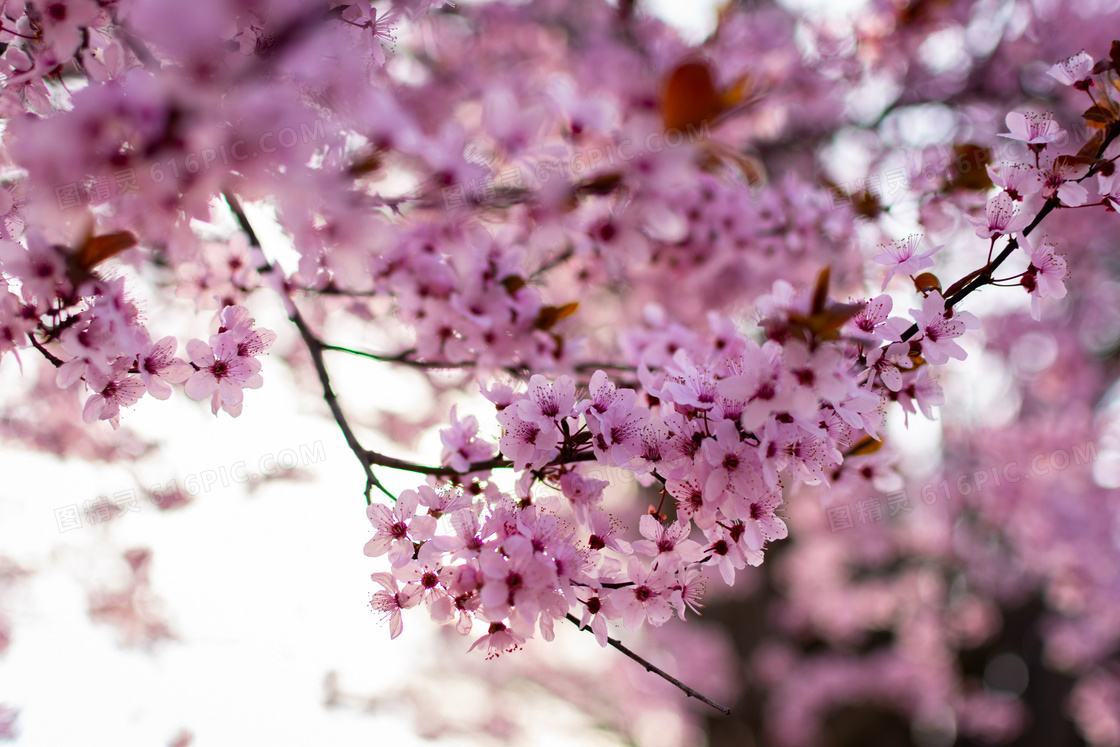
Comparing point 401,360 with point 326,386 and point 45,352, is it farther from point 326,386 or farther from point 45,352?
point 45,352

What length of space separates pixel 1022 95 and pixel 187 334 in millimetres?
5156

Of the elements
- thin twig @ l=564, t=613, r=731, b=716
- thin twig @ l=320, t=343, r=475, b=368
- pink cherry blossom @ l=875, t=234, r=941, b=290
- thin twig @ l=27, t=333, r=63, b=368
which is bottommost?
thin twig @ l=564, t=613, r=731, b=716

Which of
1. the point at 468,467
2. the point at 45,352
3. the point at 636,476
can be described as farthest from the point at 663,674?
the point at 45,352

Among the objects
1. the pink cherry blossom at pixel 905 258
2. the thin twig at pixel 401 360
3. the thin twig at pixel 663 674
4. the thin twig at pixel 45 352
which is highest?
the thin twig at pixel 45 352

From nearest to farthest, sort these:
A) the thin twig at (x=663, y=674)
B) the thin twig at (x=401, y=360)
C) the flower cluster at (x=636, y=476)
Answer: the flower cluster at (x=636, y=476), the thin twig at (x=663, y=674), the thin twig at (x=401, y=360)

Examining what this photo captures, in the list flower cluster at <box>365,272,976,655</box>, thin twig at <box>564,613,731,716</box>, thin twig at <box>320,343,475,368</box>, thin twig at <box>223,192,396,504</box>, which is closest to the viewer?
flower cluster at <box>365,272,976,655</box>

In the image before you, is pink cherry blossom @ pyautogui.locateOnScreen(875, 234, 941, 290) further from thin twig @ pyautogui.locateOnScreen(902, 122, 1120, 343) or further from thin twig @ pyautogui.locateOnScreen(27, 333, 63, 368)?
thin twig @ pyautogui.locateOnScreen(27, 333, 63, 368)

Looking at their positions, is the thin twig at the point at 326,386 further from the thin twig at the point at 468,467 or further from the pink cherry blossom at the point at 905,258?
the pink cherry blossom at the point at 905,258

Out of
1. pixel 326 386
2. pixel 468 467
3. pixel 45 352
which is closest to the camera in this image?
pixel 45 352

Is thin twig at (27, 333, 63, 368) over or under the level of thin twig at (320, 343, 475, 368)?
over

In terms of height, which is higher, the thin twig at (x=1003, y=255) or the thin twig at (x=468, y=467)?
the thin twig at (x=1003, y=255)

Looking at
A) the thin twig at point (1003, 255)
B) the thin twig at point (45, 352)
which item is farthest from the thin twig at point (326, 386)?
the thin twig at point (1003, 255)

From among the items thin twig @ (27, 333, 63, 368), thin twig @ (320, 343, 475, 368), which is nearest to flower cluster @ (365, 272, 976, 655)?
thin twig @ (320, 343, 475, 368)

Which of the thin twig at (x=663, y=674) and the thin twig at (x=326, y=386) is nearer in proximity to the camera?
the thin twig at (x=663, y=674)
